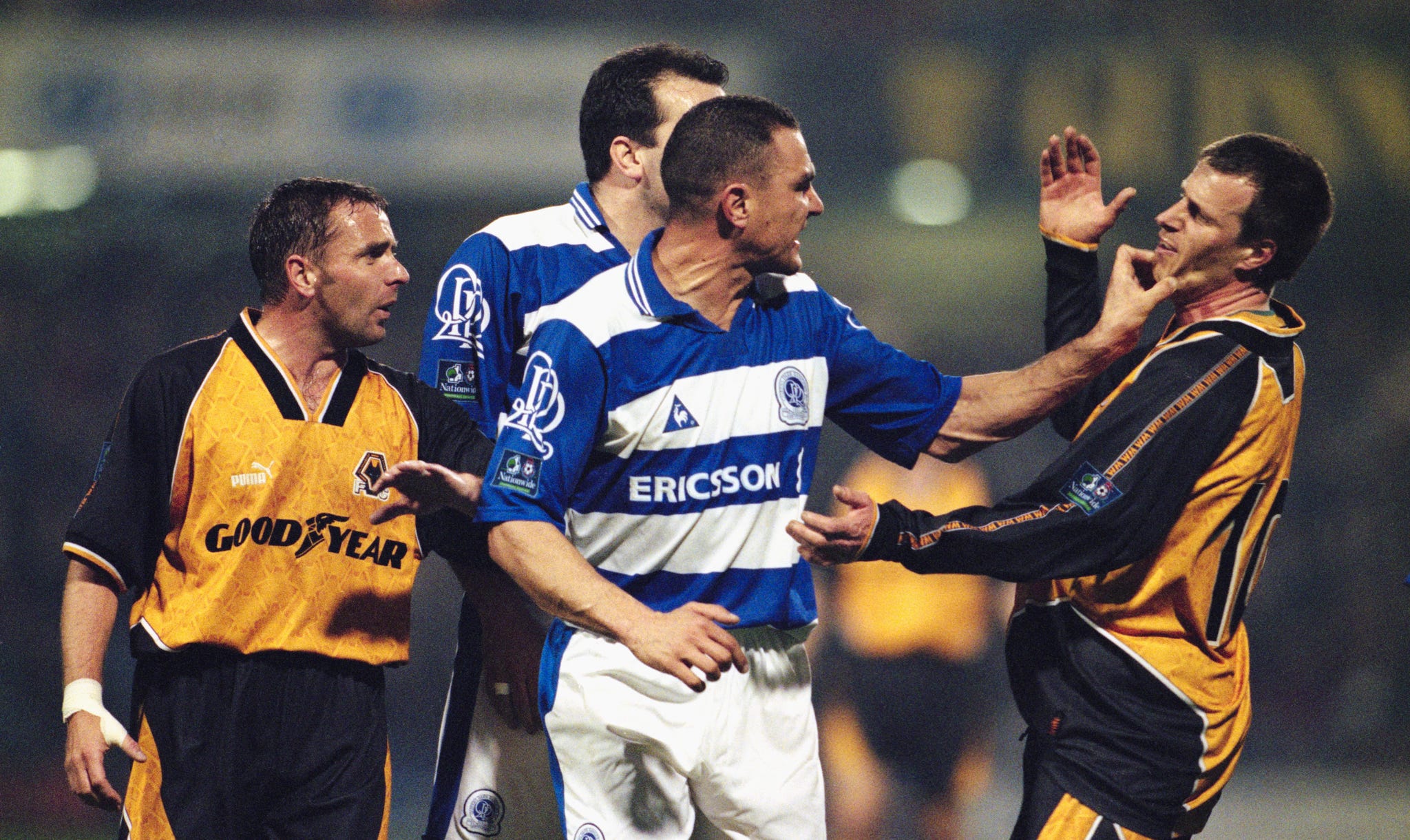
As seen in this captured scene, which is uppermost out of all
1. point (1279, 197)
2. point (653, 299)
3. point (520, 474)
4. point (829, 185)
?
point (829, 185)

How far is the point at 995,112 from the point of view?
21.7 feet

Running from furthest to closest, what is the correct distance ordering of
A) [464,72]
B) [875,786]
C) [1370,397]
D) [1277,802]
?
[1370,397] < [464,72] < [1277,802] < [875,786]

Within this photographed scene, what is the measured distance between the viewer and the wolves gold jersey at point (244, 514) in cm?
234

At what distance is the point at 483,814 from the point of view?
8.94 ft

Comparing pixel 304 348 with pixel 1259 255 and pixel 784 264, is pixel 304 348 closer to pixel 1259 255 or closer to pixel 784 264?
pixel 784 264

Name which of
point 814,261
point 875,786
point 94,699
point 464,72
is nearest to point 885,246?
point 814,261

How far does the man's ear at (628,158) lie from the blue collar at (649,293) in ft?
2.18

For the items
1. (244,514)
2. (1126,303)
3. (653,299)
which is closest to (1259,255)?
(1126,303)

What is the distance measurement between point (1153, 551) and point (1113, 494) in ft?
0.52

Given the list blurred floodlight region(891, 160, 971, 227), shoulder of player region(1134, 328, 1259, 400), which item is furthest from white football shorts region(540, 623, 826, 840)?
blurred floodlight region(891, 160, 971, 227)

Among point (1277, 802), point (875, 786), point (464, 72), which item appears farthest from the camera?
point (464, 72)

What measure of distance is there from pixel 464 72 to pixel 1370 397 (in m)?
5.02

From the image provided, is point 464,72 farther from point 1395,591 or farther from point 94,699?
point 1395,591

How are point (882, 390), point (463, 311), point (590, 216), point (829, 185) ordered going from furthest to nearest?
point (829, 185) < point (590, 216) < point (463, 311) < point (882, 390)
